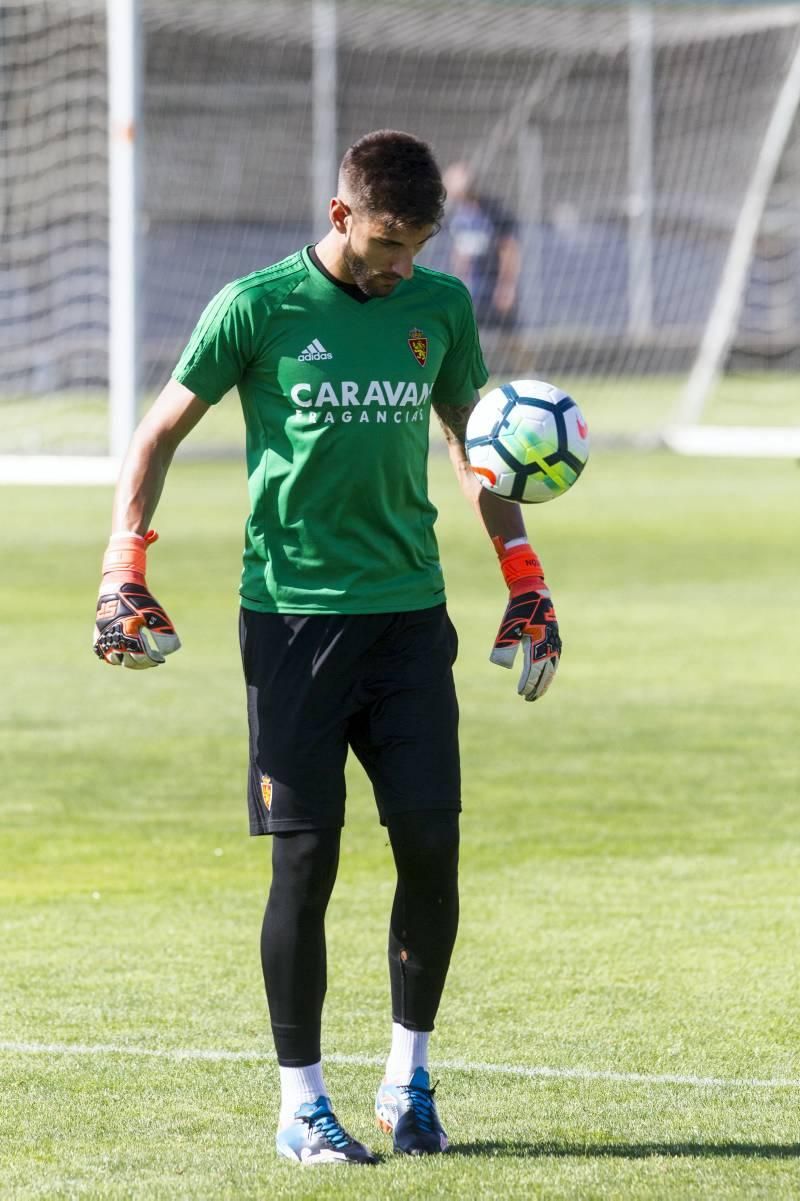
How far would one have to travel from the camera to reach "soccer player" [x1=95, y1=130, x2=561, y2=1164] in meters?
4.78

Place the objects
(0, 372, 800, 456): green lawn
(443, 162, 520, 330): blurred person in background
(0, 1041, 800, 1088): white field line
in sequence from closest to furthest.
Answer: (0, 1041, 800, 1088): white field line
(0, 372, 800, 456): green lawn
(443, 162, 520, 330): blurred person in background

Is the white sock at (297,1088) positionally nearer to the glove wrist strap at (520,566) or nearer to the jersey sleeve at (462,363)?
the glove wrist strap at (520,566)

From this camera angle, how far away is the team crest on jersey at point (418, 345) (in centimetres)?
492

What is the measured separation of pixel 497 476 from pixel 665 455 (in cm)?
2055

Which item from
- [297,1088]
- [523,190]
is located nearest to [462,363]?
[297,1088]

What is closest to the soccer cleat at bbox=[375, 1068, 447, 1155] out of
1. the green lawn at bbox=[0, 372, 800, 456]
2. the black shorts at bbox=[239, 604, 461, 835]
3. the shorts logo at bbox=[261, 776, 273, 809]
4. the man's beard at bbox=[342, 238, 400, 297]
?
the black shorts at bbox=[239, 604, 461, 835]

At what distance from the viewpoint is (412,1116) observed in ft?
15.8

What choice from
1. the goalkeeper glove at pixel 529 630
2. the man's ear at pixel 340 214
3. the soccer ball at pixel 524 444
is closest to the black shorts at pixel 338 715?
the goalkeeper glove at pixel 529 630

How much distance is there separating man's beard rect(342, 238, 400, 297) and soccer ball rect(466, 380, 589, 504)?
48 centimetres

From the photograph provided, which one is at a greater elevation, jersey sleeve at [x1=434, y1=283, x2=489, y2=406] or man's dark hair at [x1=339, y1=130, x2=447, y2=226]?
man's dark hair at [x1=339, y1=130, x2=447, y2=226]

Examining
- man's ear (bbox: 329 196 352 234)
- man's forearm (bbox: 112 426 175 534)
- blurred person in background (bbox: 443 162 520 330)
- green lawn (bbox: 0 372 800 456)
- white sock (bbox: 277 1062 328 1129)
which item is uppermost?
blurred person in background (bbox: 443 162 520 330)

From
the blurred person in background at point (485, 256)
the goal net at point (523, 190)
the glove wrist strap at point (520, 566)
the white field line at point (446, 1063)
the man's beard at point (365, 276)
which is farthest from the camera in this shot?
the blurred person in background at point (485, 256)

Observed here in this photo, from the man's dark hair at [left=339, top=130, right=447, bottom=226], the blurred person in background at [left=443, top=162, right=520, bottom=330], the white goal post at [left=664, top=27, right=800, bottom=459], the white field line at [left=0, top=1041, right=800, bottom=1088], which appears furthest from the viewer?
the blurred person in background at [left=443, top=162, right=520, bottom=330]

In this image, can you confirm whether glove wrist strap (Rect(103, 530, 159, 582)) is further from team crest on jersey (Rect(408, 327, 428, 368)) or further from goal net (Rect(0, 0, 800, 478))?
goal net (Rect(0, 0, 800, 478))
